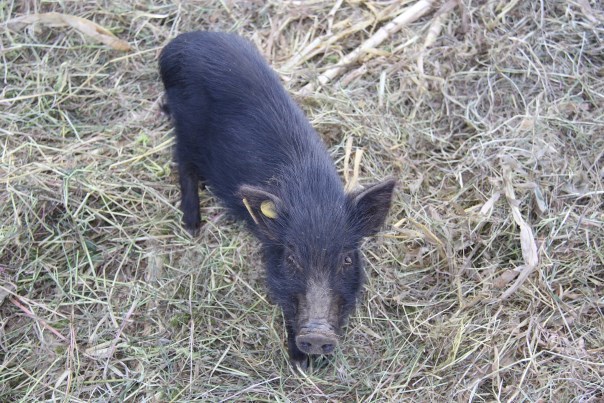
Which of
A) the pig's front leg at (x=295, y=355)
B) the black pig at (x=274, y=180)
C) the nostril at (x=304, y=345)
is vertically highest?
the black pig at (x=274, y=180)

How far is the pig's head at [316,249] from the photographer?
3.54m

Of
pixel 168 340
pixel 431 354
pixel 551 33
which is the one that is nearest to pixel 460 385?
pixel 431 354

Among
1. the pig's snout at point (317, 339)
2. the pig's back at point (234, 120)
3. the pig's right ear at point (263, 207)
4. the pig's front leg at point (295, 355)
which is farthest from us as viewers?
the pig's back at point (234, 120)

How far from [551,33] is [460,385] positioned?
116 inches

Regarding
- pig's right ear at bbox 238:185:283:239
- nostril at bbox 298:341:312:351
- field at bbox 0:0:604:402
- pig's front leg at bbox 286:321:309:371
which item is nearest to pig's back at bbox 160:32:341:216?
pig's right ear at bbox 238:185:283:239

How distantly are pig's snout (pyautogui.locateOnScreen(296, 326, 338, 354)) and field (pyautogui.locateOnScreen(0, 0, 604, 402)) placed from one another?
511 mm

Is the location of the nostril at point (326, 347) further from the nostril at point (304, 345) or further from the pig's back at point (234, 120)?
the pig's back at point (234, 120)

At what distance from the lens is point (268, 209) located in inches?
148

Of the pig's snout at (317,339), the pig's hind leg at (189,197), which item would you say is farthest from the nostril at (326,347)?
the pig's hind leg at (189,197)

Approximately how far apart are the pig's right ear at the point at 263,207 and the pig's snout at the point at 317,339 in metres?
0.57

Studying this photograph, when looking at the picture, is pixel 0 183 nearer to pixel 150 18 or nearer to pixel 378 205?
pixel 150 18

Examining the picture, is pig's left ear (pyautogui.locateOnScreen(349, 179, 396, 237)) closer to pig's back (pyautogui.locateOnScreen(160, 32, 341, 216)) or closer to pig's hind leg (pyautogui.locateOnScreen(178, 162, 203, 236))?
pig's back (pyautogui.locateOnScreen(160, 32, 341, 216))

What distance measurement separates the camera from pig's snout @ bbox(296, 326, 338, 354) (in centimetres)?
347

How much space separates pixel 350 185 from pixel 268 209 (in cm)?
98
